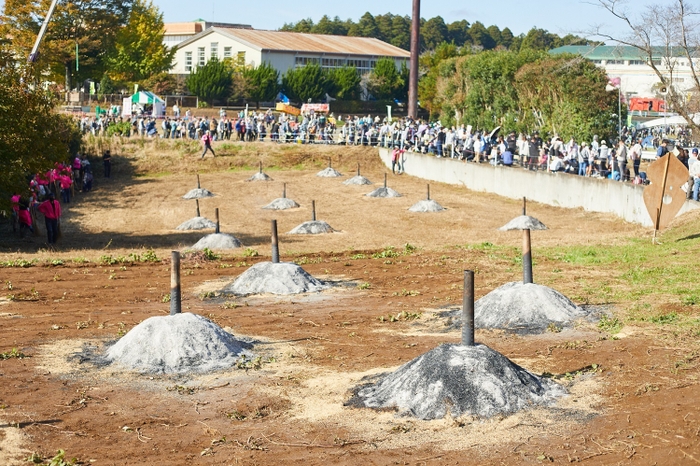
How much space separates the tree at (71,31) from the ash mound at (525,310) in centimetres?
5598

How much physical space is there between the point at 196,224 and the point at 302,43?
2846 inches

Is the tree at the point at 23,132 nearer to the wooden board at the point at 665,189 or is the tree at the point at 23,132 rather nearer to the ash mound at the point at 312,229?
the ash mound at the point at 312,229

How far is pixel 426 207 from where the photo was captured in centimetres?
3550

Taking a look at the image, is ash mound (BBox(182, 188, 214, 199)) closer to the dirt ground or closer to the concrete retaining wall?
the concrete retaining wall

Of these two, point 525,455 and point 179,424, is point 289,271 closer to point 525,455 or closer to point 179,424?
point 179,424

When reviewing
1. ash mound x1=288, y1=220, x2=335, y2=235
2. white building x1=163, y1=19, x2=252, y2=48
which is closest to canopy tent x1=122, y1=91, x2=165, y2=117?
ash mound x1=288, y1=220, x2=335, y2=235

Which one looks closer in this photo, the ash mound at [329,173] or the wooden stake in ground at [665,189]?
the wooden stake in ground at [665,189]

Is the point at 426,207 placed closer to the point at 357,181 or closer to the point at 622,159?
the point at 622,159

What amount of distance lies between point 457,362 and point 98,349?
555cm

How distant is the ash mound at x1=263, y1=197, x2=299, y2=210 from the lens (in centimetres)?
3731

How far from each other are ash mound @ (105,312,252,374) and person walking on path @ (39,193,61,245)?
15.1m

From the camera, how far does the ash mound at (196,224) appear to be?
31.7m

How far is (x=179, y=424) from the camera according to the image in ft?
33.3

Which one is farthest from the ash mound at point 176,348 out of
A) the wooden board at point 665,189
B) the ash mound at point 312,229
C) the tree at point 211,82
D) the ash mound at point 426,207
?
the tree at point 211,82
